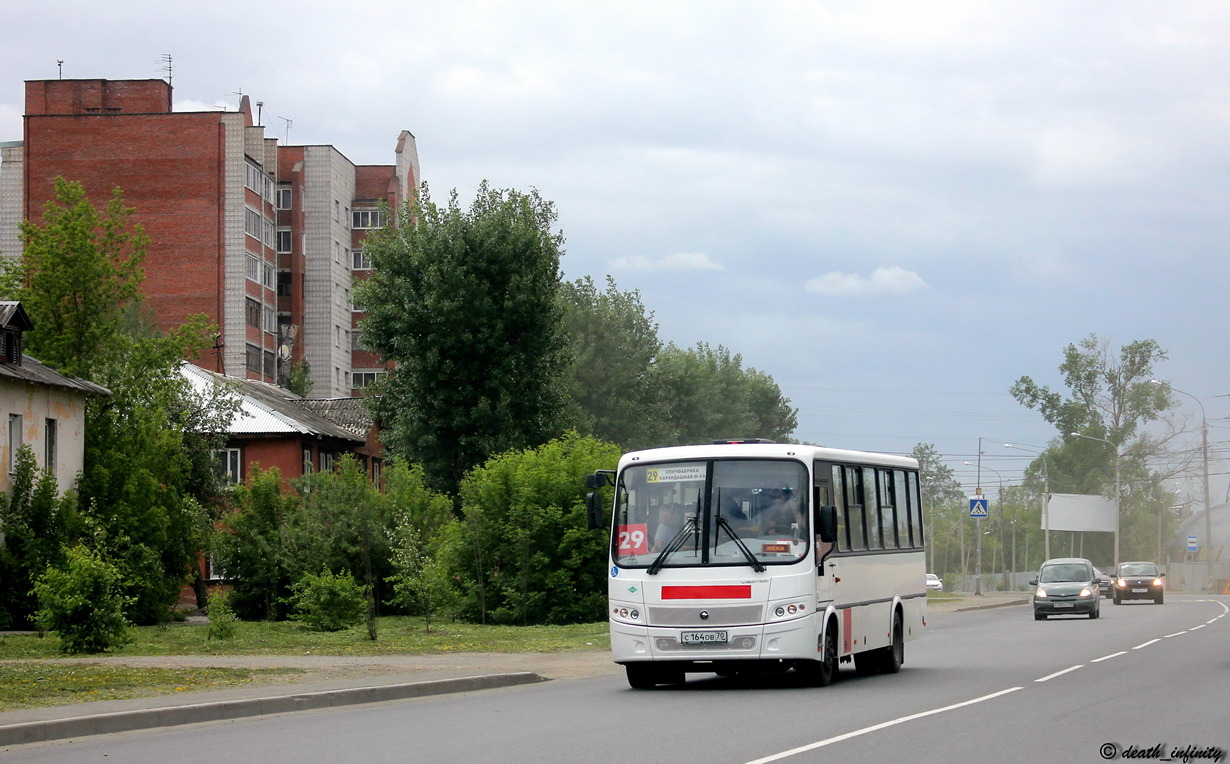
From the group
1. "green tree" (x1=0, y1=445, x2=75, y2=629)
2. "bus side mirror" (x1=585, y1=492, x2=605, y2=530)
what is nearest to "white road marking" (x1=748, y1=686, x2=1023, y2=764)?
"bus side mirror" (x1=585, y1=492, x2=605, y2=530)

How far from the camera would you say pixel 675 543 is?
1741 centimetres

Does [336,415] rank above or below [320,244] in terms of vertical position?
below

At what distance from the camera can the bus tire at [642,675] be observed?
1794 centimetres

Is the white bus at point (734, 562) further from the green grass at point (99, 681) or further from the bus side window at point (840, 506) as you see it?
the green grass at point (99, 681)

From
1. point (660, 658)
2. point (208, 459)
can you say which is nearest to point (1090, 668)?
point (660, 658)

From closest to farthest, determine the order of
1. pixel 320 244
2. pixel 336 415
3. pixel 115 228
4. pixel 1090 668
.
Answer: pixel 1090 668
pixel 115 228
pixel 336 415
pixel 320 244

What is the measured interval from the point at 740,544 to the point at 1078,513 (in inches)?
3638

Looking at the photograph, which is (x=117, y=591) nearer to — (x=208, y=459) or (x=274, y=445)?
(x=208, y=459)

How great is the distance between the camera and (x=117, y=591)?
26.2m

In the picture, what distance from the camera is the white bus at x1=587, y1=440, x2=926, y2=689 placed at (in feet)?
55.3

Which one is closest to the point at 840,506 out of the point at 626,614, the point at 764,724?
the point at 626,614

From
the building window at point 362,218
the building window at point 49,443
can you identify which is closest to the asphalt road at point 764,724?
the building window at point 49,443

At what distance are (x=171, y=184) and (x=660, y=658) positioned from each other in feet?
217

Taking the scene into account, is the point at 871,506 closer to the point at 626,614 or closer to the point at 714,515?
the point at 714,515
